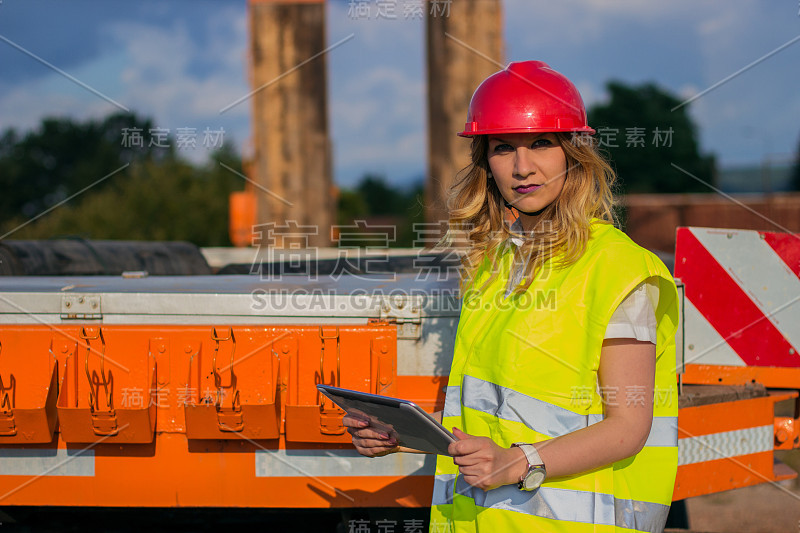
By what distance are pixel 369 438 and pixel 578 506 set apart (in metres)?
0.57

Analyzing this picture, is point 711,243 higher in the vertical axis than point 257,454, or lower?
higher

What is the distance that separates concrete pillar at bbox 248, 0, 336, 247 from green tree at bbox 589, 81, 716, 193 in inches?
1372

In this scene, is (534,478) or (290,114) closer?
(534,478)

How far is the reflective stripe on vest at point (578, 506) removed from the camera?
A: 175 centimetres

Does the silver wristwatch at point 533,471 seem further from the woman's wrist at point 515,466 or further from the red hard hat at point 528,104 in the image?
the red hard hat at point 528,104

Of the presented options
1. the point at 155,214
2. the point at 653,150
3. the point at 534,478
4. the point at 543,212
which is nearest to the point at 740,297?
the point at 543,212

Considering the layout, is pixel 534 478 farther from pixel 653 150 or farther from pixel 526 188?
pixel 653 150

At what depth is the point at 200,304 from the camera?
2.78 m

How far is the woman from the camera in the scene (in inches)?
65.6

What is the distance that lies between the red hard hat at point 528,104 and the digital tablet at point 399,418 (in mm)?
730

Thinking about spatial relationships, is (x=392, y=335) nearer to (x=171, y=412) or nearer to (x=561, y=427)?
(x=171, y=412)

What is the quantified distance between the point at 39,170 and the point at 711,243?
55.7m

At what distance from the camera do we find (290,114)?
851 cm

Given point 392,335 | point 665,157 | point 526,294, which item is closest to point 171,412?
point 392,335
